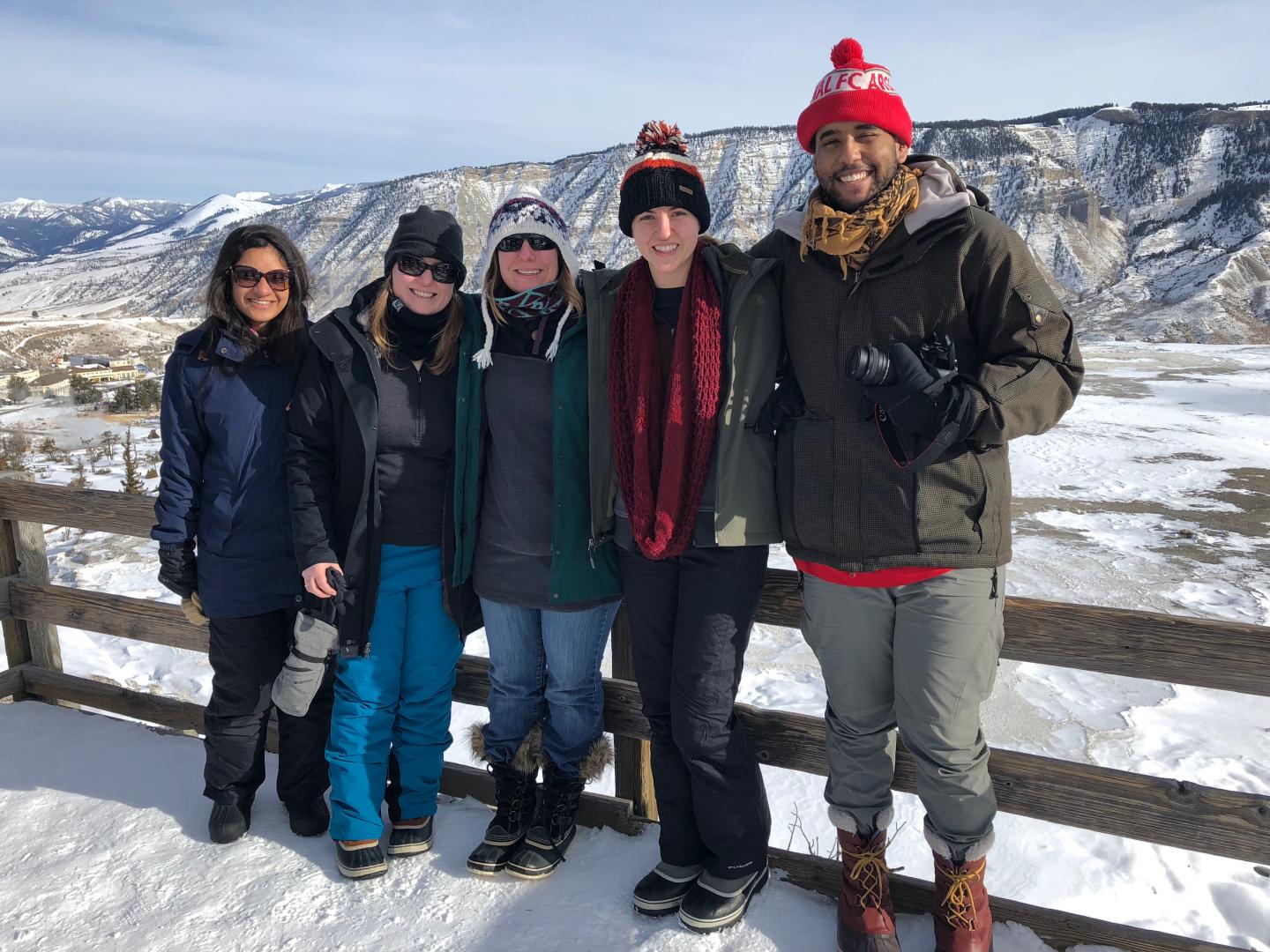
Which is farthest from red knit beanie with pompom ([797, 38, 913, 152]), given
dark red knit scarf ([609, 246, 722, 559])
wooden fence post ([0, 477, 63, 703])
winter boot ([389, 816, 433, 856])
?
wooden fence post ([0, 477, 63, 703])

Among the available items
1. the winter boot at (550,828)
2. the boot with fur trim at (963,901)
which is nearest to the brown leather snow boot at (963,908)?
the boot with fur trim at (963,901)

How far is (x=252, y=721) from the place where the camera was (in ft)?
9.25

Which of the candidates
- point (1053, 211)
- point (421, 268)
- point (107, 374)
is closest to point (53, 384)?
point (107, 374)

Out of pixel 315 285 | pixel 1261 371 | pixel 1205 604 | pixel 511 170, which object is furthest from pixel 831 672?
pixel 511 170

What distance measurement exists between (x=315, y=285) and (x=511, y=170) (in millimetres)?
160538

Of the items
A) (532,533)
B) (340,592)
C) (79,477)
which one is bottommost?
(79,477)

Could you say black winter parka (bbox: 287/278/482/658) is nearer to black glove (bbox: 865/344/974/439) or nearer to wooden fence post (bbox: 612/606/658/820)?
wooden fence post (bbox: 612/606/658/820)

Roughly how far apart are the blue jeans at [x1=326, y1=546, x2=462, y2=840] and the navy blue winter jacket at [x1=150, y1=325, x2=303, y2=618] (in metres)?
0.31

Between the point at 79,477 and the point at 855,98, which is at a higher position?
the point at 855,98

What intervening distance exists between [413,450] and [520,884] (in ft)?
4.50

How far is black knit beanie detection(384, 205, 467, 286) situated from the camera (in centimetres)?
249

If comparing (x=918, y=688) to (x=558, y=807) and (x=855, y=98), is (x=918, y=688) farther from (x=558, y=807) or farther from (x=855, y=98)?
(x=855, y=98)

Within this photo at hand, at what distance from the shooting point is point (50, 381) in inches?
1340

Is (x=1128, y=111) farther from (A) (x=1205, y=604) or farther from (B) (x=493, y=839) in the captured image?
(B) (x=493, y=839)
